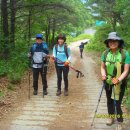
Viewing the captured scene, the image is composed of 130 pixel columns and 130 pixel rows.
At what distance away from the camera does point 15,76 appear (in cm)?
1184

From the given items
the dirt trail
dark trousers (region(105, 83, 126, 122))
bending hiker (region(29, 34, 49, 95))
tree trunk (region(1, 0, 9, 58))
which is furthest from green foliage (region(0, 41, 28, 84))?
dark trousers (region(105, 83, 126, 122))

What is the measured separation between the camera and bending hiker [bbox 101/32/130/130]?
6195 mm

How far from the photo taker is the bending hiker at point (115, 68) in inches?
244

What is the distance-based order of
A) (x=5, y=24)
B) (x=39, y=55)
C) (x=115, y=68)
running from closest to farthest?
(x=115, y=68) < (x=39, y=55) < (x=5, y=24)

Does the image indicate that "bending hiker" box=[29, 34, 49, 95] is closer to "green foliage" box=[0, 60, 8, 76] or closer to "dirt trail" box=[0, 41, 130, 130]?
"dirt trail" box=[0, 41, 130, 130]

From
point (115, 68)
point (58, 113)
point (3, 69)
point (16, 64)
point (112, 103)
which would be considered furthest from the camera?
point (16, 64)

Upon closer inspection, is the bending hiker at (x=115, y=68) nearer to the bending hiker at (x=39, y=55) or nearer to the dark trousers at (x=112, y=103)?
the dark trousers at (x=112, y=103)

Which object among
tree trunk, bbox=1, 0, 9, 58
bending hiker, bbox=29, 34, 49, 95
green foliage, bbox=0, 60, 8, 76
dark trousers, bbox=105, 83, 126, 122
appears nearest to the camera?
dark trousers, bbox=105, 83, 126, 122

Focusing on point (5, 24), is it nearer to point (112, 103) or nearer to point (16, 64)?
point (16, 64)

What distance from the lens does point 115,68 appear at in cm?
627

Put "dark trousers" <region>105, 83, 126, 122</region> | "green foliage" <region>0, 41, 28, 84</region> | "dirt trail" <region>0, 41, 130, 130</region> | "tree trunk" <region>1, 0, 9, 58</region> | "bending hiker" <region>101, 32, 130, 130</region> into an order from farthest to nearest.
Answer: "tree trunk" <region>1, 0, 9, 58</region> < "green foliage" <region>0, 41, 28, 84</region> < "dirt trail" <region>0, 41, 130, 130</region> < "dark trousers" <region>105, 83, 126, 122</region> < "bending hiker" <region>101, 32, 130, 130</region>

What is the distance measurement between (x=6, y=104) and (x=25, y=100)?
33.6 inches

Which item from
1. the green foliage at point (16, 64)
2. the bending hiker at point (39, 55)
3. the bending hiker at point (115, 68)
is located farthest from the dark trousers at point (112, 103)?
the green foliage at point (16, 64)

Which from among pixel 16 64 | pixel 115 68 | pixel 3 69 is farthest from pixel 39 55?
pixel 16 64
